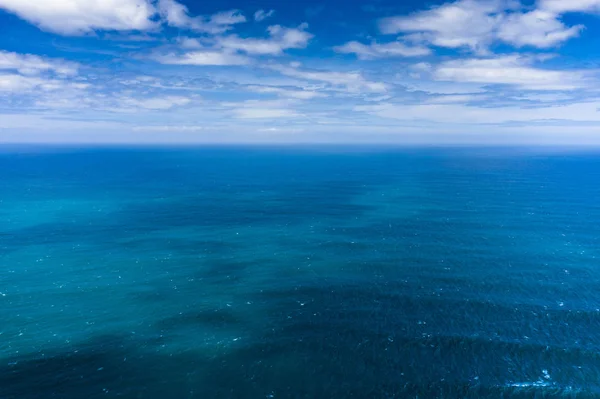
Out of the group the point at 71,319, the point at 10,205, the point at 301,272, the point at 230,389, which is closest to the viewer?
the point at 230,389

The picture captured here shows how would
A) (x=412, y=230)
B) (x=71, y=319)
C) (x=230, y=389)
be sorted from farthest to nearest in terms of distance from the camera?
(x=412, y=230), (x=71, y=319), (x=230, y=389)

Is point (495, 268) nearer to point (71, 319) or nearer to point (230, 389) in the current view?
point (230, 389)

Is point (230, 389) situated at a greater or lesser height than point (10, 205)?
lesser

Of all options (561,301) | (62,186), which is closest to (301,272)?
(561,301)

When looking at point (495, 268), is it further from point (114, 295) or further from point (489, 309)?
point (114, 295)

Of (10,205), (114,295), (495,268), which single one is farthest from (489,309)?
(10,205)

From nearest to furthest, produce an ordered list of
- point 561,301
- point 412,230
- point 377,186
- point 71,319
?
point 71,319, point 561,301, point 412,230, point 377,186

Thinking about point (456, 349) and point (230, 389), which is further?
point (456, 349)
